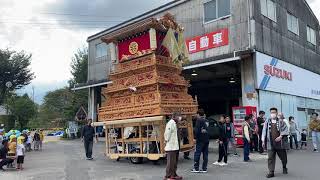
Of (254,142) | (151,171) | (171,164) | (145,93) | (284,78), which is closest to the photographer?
(171,164)

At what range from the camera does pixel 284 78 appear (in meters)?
22.4

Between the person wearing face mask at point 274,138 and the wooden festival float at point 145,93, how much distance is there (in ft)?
13.0

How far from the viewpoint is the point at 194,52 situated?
21891 millimetres

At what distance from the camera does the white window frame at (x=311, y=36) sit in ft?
92.0

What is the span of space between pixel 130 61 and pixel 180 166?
474cm

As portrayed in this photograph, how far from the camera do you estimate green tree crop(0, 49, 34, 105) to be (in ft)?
121

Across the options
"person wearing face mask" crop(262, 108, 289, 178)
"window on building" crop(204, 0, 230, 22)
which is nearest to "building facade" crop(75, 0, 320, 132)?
"window on building" crop(204, 0, 230, 22)

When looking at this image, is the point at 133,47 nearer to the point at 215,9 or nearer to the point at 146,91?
the point at 146,91

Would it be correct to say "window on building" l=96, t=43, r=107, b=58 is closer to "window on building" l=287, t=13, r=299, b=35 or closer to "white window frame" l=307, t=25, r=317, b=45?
"window on building" l=287, t=13, r=299, b=35

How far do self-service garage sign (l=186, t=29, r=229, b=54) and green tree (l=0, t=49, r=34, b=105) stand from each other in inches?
856

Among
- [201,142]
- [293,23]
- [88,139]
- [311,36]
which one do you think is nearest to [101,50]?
[293,23]

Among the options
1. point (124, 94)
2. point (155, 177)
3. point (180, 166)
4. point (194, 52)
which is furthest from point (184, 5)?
point (155, 177)

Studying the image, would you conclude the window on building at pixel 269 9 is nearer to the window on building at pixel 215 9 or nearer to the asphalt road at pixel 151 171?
the window on building at pixel 215 9

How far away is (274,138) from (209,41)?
11440 millimetres
